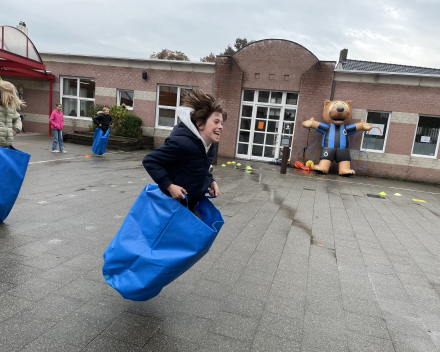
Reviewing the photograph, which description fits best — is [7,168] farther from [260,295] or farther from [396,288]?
[396,288]

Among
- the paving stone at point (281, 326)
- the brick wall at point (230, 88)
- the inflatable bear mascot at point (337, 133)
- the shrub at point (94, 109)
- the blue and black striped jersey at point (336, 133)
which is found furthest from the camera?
the shrub at point (94, 109)

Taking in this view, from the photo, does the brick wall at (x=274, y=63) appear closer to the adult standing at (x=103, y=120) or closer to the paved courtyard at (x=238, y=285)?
the adult standing at (x=103, y=120)

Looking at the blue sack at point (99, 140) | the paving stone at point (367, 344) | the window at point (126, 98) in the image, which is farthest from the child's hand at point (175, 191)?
the window at point (126, 98)

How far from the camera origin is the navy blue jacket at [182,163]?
217 cm

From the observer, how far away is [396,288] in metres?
3.21

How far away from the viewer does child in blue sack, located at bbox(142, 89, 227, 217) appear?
7.11ft

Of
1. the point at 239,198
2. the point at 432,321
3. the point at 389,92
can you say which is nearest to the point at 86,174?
the point at 239,198

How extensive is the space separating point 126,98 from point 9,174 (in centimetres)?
1202

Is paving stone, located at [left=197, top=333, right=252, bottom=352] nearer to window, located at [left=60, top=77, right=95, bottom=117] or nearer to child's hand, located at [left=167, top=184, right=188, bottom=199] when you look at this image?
child's hand, located at [left=167, top=184, right=188, bottom=199]

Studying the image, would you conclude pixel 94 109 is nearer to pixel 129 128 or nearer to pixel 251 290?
pixel 129 128

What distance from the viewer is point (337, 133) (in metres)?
11.6

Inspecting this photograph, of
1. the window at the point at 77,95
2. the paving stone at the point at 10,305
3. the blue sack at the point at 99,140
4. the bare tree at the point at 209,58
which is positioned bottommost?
the paving stone at the point at 10,305

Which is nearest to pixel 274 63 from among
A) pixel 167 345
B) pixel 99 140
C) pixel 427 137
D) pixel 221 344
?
pixel 427 137

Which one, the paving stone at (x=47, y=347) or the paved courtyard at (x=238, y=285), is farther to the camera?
the paved courtyard at (x=238, y=285)
